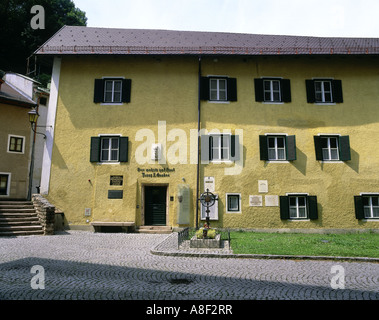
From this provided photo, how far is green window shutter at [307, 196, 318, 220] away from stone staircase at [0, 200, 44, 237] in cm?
1285

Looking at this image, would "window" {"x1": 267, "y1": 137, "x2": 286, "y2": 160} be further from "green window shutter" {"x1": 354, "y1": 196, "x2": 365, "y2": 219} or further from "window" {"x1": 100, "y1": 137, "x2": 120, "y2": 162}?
"window" {"x1": 100, "y1": 137, "x2": 120, "y2": 162}

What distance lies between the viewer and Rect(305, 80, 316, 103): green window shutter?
54.4ft

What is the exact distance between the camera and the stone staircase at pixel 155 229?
594 inches

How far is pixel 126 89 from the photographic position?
54.3 feet

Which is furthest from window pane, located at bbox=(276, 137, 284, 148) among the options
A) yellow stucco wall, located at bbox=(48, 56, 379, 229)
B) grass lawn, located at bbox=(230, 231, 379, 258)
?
grass lawn, located at bbox=(230, 231, 379, 258)

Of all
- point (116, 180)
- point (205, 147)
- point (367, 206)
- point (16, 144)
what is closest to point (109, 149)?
point (116, 180)

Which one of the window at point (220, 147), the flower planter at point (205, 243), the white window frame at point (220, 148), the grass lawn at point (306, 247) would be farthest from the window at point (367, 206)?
the flower planter at point (205, 243)

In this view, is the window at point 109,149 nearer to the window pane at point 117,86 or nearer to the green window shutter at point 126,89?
the green window shutter at point 126,89

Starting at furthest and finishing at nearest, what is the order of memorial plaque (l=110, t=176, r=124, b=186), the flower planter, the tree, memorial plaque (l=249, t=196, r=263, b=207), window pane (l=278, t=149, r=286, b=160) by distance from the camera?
the tree, window pane (l=278, t=149, r=286, b=160), memorial plaque (l=110, t=176, r=124, b=186), memorial plaque (l=249, t=196, r=263, b=207), the flower planter

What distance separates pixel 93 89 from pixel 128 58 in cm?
258

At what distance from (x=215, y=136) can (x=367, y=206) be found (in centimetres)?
862

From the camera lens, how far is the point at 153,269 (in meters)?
7.71

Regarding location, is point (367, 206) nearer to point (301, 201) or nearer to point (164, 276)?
point (301, 201)

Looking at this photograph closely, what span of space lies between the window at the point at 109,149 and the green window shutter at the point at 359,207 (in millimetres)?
11983
